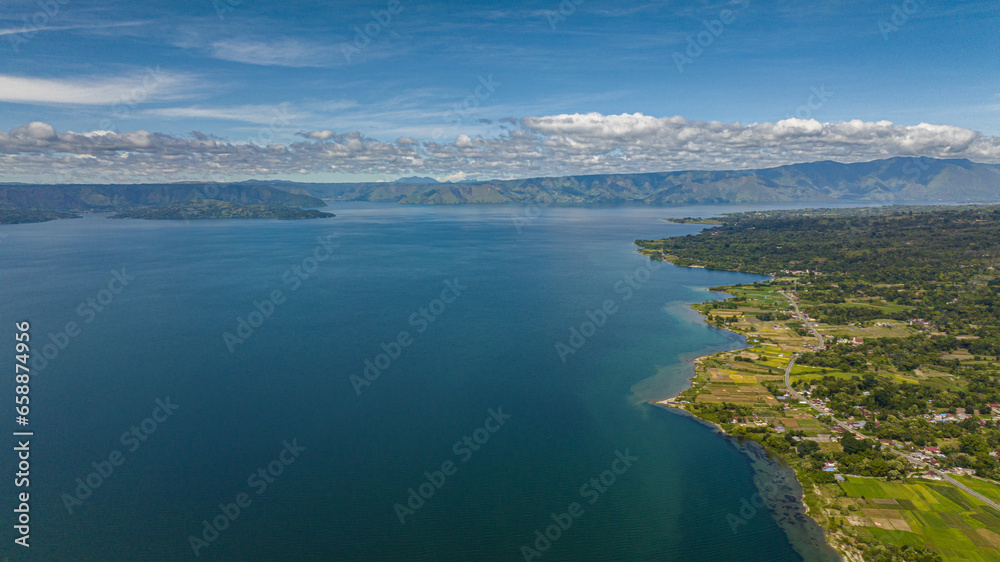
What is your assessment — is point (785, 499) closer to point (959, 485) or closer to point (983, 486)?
point (959, 485)

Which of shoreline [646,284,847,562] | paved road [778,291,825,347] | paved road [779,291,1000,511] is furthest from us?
paved road [778,291,825,347]

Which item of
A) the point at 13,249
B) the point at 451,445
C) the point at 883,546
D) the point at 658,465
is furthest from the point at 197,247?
the point at 883,546

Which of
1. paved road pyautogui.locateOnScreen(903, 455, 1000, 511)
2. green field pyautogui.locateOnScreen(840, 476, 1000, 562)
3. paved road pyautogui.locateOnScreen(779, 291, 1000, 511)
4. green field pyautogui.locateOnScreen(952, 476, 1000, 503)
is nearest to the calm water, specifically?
green field pyautogui.locateOnScreen(840, 476, 1000, 562)

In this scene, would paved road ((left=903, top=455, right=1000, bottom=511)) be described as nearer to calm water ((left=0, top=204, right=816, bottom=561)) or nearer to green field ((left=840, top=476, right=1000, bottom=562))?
green field ((left=840, top=476, right=1000, bottom=562))

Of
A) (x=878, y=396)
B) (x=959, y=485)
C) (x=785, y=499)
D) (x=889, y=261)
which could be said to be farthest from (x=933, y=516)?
(x=889, y=261)

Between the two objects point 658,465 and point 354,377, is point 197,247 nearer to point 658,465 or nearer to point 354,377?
point 354,377
